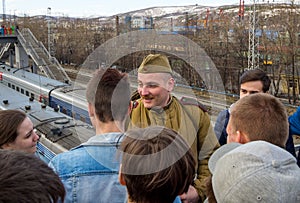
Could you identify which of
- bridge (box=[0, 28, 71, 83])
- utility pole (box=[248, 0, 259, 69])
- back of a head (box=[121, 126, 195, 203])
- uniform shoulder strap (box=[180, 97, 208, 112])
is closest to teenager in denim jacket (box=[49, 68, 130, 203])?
back of a head (box=[121, 126, 195, 203])

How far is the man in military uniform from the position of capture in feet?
8.14

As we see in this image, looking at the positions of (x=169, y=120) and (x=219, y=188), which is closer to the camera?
(x=219, y=188)

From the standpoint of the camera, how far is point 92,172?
1.82 m

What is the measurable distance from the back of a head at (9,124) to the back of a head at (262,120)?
1.46 meters

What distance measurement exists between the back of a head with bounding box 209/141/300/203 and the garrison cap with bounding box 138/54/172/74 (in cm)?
126

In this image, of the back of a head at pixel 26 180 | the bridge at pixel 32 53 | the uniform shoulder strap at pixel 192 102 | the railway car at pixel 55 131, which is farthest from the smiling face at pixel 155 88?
the bridge at pixel 32 53

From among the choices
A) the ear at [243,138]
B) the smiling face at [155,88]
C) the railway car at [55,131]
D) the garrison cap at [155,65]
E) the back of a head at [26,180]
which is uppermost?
the garrison cap at [155,65]

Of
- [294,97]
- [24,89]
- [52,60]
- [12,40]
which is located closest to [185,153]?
[24,89]

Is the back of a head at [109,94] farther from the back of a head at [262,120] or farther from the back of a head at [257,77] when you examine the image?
the back of a head at [257,77]

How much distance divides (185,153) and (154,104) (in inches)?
41.6

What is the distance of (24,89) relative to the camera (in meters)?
13.6

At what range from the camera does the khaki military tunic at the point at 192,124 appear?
247cm

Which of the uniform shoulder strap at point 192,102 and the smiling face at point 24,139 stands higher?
the uniform shoulder strap at point 192,102

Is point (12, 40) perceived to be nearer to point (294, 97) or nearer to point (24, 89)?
point (24, 89)
